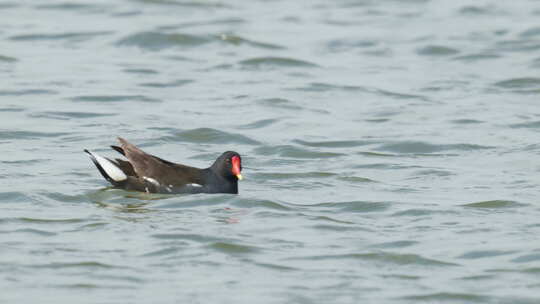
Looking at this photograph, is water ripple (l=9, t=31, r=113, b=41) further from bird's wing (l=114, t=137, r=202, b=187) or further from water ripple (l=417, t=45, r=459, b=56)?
bird's wing (l=114, t=137, r=202, b=187)

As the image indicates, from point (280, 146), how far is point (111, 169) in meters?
3.59

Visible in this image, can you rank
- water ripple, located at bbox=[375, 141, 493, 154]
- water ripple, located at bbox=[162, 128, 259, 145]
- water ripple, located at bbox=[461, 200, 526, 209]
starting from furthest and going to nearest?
water ripple, located at bbox=[162, 128, 259, 145]
water ripple, located at bbox=[375, 141, 493, 154]
water ripple, located at bbox=[461, 200, 526, 209]

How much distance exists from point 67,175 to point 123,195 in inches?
48.6

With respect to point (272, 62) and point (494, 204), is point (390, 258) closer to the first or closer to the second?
point (494, 204)

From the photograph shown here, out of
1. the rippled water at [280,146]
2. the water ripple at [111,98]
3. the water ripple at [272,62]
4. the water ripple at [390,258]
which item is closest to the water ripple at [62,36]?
the rippled water at [280,146]

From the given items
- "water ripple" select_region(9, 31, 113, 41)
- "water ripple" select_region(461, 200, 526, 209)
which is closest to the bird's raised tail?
"water ripple" select_region(461, 200, 526, 209)

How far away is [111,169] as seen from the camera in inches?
500

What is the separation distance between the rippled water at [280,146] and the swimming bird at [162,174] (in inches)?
4.6

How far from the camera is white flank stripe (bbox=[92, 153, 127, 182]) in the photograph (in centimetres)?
1267

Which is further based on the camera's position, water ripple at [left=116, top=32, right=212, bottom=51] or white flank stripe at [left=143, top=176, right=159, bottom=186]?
water ripple at [left=116, top=32, right=212, bottom=51]

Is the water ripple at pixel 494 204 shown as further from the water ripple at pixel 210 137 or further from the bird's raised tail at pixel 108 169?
the water ripple at pixel 210 137

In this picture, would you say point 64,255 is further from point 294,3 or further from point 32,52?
point 294,3

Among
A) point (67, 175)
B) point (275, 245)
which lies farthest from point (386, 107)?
point (275, 245)

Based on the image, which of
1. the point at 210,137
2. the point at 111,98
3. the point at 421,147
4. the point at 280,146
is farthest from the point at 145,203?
the point at 111,98
